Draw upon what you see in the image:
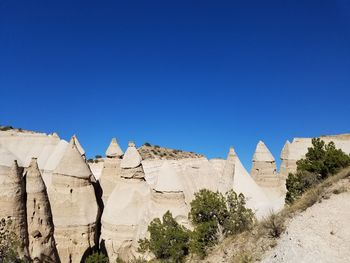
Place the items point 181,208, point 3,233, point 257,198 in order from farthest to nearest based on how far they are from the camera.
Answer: point 257,198 → point 181,208 → point 3,233

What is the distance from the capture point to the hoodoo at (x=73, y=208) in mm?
19516

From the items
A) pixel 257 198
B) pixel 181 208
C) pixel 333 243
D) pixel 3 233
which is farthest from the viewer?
pixel 257 198

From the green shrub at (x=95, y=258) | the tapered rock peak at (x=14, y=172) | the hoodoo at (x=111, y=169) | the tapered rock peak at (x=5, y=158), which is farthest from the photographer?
the hoodoo at (x=111, y=169)

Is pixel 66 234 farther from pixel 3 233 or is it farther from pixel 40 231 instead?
pixel 3 233

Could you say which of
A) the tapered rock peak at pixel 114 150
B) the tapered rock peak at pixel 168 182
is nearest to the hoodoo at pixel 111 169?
the tapered rock peak at pixel 114 150

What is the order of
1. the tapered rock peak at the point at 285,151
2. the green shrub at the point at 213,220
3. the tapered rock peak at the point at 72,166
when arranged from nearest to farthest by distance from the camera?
the green shrub at the point at 213,220, the tapered rock peak at the point at 72,166, the tapered rock peak at the point at 285,151

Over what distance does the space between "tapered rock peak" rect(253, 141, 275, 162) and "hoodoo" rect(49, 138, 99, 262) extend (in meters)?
14.0

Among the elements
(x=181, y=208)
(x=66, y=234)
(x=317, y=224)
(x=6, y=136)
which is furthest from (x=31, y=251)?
(x=6, y=136)

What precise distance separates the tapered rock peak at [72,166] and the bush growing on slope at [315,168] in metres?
11.4

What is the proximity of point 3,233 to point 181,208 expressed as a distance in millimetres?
8414

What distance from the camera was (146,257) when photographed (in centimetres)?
1711

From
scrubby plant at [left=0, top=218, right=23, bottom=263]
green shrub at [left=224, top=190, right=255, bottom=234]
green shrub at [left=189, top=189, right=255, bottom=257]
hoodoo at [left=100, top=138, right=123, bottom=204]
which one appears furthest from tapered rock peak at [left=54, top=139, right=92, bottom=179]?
green shrub at [left=224, top=190, right=255, bottom=234]

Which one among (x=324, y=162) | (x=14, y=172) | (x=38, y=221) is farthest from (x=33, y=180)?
(x=324, y=162)

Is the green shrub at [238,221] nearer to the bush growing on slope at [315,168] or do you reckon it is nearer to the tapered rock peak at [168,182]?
the bush growing on slope at [315,168]
